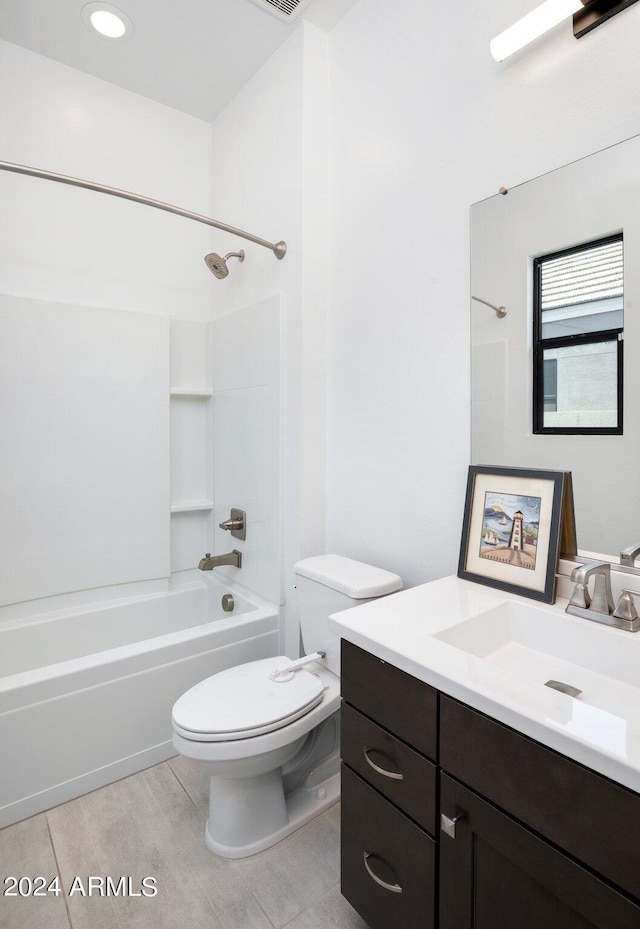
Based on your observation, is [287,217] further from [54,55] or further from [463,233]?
[54,55]

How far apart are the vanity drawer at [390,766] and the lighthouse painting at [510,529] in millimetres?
533

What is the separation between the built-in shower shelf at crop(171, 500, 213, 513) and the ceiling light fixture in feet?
7.24

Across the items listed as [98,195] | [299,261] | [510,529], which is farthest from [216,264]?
[510,529]

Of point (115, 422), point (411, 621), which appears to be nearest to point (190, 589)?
point (115, 422)

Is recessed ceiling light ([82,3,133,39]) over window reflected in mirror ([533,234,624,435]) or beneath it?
over

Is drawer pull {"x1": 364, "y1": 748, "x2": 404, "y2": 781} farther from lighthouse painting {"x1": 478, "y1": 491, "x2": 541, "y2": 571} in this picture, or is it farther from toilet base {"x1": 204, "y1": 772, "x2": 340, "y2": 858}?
toilet base {"x1": 204, "y1": 772, "x2": 340, "y2": 858}

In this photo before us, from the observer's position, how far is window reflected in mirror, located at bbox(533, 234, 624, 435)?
1127 millimetres

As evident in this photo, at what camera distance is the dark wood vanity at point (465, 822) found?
667 mm

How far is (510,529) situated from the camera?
4.17ft

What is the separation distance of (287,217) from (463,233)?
0.89 meters

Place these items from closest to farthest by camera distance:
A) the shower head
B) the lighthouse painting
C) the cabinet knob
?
1. the cabinet knob
2. the lighthouse painting
3. the shower head

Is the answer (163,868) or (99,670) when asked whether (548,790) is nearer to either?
(163,868)

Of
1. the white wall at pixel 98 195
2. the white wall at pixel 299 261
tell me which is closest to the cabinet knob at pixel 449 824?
the white wall at pixel 299 261

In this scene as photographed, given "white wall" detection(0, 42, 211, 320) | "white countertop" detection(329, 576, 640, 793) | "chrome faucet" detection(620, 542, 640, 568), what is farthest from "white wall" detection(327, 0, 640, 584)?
"white wall" detection(0, 42, 211, 320)
